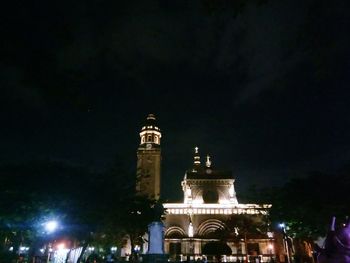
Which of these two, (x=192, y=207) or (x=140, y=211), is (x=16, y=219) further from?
(x=192, y=207)

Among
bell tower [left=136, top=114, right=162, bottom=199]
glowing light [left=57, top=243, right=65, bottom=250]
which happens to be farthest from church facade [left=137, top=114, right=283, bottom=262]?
glowing light [left=57, top=243, right=65, bottom=250]

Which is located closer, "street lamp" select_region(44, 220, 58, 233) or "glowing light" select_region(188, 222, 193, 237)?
"street lamp" select_region(44, 220, 58, 233)

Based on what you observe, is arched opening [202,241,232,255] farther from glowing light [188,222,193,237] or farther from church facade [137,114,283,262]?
glowing light [188,222,193,237]

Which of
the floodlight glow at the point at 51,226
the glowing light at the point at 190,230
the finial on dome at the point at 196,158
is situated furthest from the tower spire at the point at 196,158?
the floodlight glow at the point at 51,226

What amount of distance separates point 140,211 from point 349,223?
35310mm

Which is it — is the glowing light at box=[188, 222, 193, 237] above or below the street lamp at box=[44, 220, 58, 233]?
above

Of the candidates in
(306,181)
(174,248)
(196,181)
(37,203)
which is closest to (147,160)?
(196,181)

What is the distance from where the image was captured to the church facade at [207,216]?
4866 centimetres

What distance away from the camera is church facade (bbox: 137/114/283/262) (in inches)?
1916

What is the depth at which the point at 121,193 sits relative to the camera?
32656 millimetres

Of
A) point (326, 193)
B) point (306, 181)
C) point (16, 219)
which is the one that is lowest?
point (16, 219)

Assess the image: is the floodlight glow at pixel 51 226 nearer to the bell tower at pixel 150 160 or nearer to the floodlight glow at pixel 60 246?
the floodlight glow at pixel 60 246

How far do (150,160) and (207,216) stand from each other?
1528 centimetres

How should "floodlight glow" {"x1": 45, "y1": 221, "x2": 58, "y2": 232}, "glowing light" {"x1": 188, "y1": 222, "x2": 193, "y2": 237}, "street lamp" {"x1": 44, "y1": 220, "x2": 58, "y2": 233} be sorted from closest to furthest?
1. "street lamp" {"x1": 44, "y1": 220, "x2": 58, "y2": 233}
2. "floodlight glow" {"x1": 45, "y1": 221, "x2": 58, "y2": 232}
3. "glowing light" {"x1": 188, "y1": 222, "x2": 193, "y2": 237}
